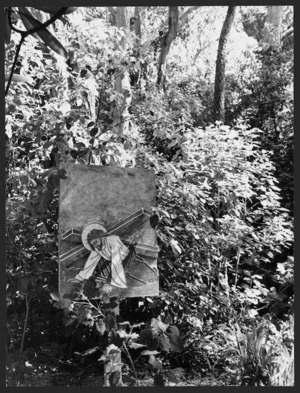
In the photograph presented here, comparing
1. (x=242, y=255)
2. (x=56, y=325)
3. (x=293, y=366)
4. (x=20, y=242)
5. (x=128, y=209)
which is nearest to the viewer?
(x=293, y=366)

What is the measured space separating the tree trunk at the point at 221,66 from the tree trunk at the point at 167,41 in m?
0.39

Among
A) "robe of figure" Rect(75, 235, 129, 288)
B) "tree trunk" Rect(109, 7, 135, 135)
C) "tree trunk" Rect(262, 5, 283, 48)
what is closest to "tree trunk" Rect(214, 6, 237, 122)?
"tree trunk" Rect(262, 5, 283, 48)

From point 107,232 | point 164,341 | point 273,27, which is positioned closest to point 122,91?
point 107,232

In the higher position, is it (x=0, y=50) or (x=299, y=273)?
(x=0, y=50)

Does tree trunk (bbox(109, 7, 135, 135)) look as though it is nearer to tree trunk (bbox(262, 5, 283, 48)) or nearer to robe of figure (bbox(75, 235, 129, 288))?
robe of figure (bbox(75, 235, 129, 288))

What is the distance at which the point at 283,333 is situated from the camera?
3293 millimetres

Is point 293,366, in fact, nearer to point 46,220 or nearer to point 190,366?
point 190,366

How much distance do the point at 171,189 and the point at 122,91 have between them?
736mm

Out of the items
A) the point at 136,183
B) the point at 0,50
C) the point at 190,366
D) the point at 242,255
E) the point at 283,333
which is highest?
the point at 0,50

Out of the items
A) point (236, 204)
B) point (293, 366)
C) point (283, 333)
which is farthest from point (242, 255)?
point (293, 366)

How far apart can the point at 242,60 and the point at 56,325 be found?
242cm

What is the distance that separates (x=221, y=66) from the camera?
3.94 meters

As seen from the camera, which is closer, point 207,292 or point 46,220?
point 46,220

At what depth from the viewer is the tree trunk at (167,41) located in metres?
3.90
